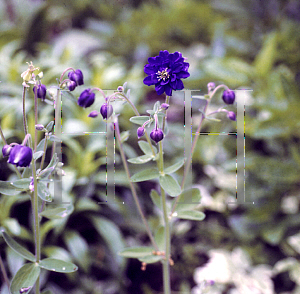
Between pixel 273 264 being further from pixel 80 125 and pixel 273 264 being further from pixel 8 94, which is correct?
pixel 8 94

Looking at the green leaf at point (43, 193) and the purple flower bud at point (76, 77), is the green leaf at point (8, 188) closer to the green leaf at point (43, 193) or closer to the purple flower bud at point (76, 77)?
the green leaf at point (43, 193)

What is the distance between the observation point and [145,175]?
633 millimetres

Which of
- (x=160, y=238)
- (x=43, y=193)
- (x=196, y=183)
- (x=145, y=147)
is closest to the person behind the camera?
(x=43, y=193)

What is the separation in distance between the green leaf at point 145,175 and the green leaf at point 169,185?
0.06 ft

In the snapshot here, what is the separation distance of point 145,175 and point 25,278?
13.2 inches

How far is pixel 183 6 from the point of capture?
111 inches

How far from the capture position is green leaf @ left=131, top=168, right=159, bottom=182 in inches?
24.3

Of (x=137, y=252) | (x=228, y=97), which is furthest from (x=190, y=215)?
(x=228, y=97)

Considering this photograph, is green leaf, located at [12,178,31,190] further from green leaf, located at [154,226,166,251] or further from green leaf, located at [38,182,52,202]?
green leaf, located at [154,226,166,251]

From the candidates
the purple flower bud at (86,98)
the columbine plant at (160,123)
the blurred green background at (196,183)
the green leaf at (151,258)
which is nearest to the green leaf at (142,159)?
the columbine plant at (160,123)

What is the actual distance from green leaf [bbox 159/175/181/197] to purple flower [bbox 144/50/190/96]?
0.21 m

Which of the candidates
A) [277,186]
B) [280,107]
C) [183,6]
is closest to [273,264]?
[277,186]

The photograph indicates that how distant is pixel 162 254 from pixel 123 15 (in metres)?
3.17

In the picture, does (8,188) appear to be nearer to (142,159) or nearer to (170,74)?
(142,159)
